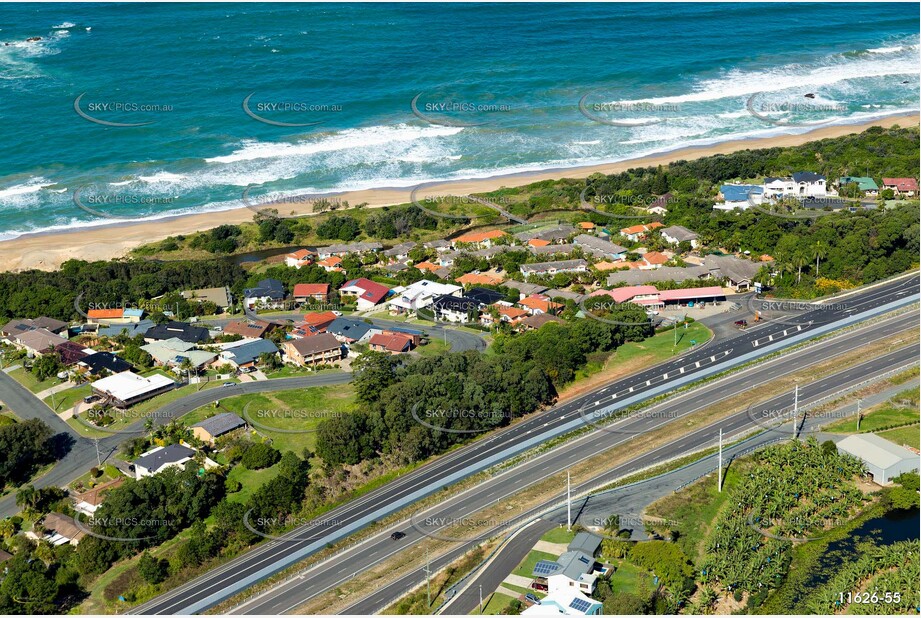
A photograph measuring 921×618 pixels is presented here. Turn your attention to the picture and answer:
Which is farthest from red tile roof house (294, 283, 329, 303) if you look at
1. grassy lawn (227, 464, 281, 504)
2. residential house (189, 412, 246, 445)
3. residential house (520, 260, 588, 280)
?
grassy lawn (227, 464, 281, 504)

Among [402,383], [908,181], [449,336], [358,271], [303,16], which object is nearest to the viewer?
[402,383]

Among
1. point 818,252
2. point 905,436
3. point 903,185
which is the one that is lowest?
point 905,436

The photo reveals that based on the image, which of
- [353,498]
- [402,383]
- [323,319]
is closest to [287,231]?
[323,319]

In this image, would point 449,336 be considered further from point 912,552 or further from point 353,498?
point 912,552

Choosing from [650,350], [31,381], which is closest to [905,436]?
[650,350]

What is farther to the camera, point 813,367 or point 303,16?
point 303,16

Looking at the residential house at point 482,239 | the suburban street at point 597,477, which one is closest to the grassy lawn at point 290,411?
the suburban street at point 597,477

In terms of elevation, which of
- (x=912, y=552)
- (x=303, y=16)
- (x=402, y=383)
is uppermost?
(x=303, y=16)

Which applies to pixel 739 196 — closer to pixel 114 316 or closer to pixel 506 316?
pixel 506 316
